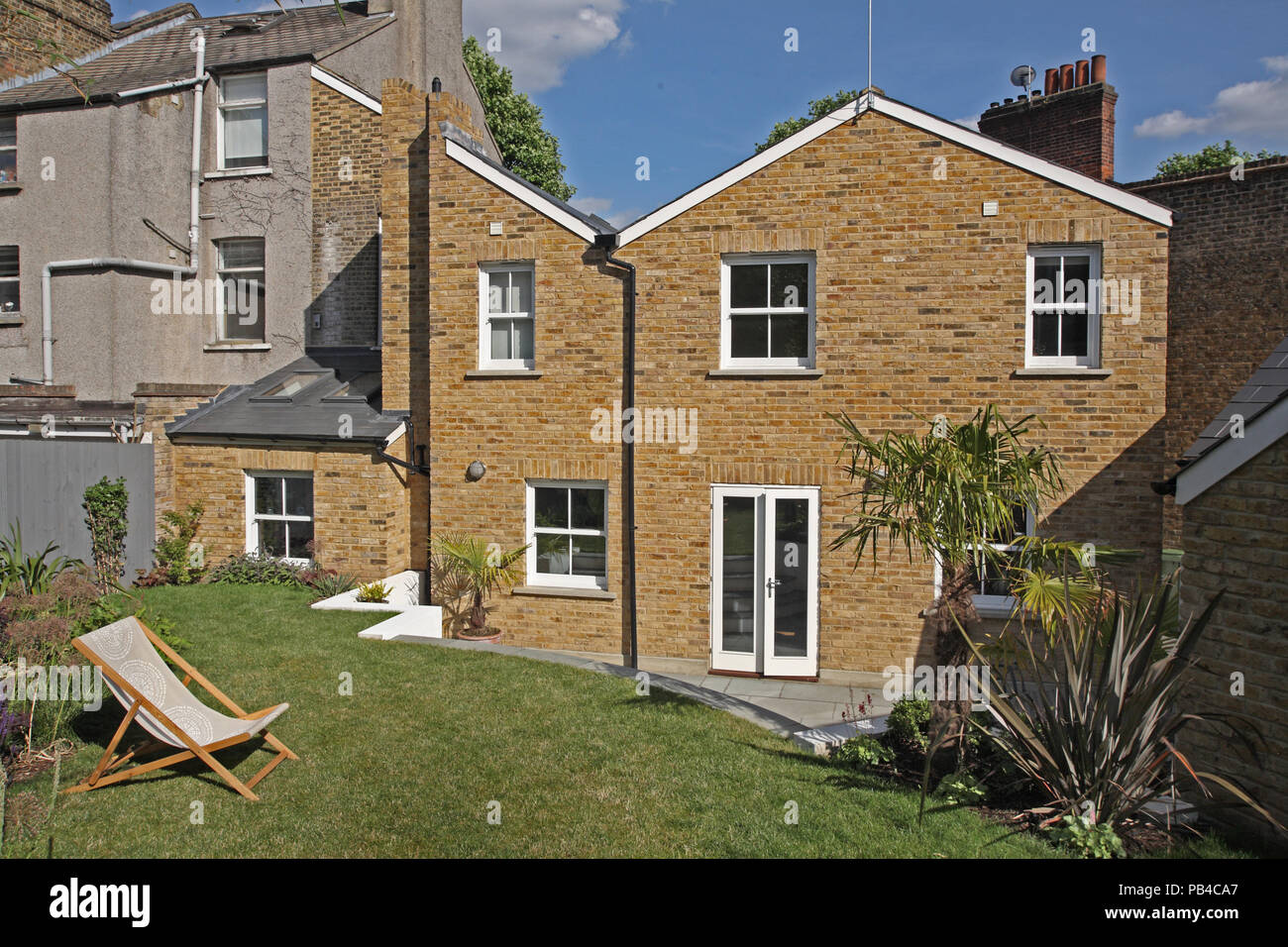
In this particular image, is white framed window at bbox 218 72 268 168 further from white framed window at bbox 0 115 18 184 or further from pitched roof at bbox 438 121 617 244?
pitched roof at bbox 438 121 617 244

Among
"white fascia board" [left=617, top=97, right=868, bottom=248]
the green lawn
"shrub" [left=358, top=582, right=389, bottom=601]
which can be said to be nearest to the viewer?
the green lawn

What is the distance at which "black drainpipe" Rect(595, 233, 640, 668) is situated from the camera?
41.1 ft

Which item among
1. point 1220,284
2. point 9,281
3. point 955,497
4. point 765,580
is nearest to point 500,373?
point 765,580

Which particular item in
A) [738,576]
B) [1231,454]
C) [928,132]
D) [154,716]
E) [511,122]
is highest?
[511,122]

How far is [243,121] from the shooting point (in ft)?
62.6

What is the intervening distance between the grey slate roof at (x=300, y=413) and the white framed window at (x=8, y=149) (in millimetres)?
7830

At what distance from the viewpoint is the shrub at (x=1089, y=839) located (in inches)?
223

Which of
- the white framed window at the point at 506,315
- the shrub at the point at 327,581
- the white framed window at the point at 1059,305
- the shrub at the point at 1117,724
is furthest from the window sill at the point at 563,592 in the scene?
the shrub at the point at 1117,724

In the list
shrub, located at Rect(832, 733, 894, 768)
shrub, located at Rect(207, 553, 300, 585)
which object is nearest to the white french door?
shrub, located at Rect(832, 733, 894, 768)

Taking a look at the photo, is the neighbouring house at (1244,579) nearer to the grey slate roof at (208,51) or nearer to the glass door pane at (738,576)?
the glass door pane at (738,576)

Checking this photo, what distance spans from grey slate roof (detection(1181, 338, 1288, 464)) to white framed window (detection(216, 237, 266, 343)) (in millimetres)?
17718

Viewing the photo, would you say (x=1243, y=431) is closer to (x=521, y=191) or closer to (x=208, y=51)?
(x=521, y=191)

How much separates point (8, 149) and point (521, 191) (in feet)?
44.1

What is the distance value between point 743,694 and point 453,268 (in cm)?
751
